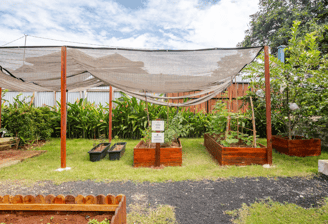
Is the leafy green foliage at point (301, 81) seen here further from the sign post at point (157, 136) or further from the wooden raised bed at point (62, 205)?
the wooden raised bed at point (62, 205)

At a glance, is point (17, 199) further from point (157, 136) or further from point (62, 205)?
point (157, 136)

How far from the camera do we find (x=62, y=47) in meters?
2.45

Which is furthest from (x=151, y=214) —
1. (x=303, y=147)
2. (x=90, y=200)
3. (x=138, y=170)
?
(x=303, y=147)

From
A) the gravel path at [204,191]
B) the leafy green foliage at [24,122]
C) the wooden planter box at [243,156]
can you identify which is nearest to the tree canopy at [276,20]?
the wooden planter box at [243,156]

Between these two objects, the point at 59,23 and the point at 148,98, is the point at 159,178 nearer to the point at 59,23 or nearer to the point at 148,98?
the point at 148,98

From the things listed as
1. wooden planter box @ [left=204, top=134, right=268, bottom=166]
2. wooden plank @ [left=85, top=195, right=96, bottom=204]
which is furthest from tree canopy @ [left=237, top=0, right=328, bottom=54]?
wooden plank @ [left=85, top=195, right=96, bottom=204]

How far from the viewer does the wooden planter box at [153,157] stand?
2.76 m

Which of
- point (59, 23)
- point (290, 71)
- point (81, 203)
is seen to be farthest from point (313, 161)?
point (59, 23)

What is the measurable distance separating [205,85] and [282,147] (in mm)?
2056

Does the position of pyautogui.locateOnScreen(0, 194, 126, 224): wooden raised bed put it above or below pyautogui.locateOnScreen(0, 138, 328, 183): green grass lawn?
above

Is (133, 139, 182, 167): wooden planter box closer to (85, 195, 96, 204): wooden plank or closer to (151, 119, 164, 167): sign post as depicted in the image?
(151, 119, 164, 167): sign post

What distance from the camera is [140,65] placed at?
8.20 ft

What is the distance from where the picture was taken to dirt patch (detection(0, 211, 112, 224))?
3.38 ft

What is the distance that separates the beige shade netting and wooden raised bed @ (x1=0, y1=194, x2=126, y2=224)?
166cm
